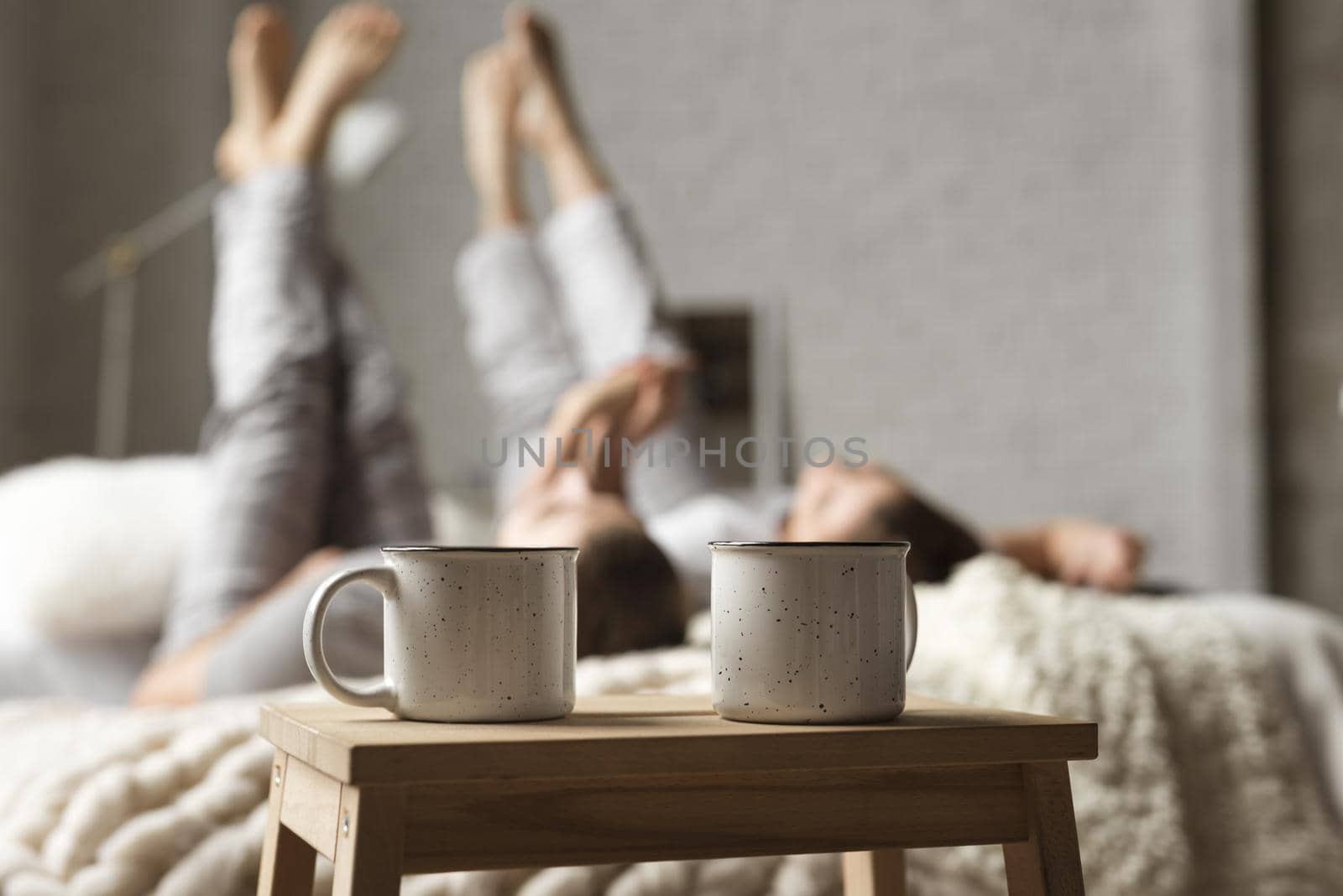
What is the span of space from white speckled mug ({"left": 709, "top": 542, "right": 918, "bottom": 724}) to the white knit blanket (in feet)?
0.86

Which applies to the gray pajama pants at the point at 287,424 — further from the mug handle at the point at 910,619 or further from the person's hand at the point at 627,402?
the mug handle at the point at 910,619

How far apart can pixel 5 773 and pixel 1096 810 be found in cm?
70

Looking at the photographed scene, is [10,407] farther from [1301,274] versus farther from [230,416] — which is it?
[1301,274]

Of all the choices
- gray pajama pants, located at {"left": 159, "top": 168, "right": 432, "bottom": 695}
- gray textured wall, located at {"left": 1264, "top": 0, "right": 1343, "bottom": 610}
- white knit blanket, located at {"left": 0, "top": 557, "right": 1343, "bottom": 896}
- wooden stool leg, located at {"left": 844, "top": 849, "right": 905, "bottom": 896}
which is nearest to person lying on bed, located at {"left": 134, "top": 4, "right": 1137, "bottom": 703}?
gray pajama pants, located at {"left": 159, "top": 168, "right": 432, "bottom": 695}

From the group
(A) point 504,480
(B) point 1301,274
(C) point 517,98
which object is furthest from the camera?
(B) point 1301,274

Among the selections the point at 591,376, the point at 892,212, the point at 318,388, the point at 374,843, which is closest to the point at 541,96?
the point at 591,376

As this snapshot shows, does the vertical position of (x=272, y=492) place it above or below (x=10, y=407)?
below

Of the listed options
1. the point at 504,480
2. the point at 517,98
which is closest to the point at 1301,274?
the point at 517,98

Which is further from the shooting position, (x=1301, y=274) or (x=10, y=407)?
(x=1301, y=274)

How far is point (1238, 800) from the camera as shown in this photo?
106 cm

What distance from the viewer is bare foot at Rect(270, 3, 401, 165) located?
1674 millimetres

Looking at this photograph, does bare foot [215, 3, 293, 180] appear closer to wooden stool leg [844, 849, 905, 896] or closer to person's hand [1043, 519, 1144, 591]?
person's hand [1043, 519, 1144, 591]

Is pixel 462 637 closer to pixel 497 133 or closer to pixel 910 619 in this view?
pixel 910 619

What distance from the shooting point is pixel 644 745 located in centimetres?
51
